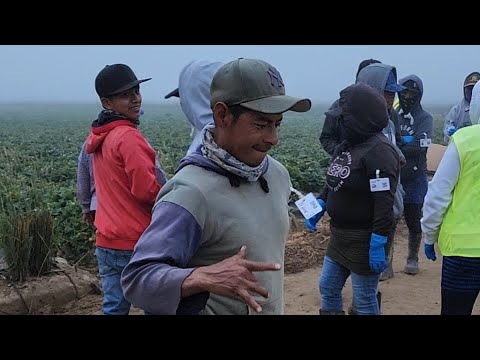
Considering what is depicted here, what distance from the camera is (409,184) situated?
4.91 meters

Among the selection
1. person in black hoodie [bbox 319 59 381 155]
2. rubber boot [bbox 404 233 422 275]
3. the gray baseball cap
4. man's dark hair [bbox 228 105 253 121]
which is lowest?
rubber boot [bbox 404 233 422 275]

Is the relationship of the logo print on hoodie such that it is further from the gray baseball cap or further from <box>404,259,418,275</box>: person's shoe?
<box>404,259,418,275</box>: person's shoe

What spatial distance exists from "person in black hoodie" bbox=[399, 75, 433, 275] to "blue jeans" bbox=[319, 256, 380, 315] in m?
1.85

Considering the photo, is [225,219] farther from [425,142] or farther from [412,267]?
[412,267]

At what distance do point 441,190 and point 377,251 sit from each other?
21.1 inches

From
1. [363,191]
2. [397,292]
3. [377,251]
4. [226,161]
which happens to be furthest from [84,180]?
[397,292]

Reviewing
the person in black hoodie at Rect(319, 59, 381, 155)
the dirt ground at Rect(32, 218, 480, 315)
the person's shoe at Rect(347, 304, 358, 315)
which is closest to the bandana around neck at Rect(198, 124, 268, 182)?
the person in black hoodie at Rect(319, 59, 381, 155)

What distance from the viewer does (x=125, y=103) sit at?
10.2 ft

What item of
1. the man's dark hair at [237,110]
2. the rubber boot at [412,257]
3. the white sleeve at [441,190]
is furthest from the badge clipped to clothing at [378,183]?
the rubber boot at [412,257]

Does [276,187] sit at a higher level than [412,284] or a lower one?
higher

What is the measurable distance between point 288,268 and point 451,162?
9.75 feet

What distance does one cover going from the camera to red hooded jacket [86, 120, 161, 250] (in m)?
2.88
